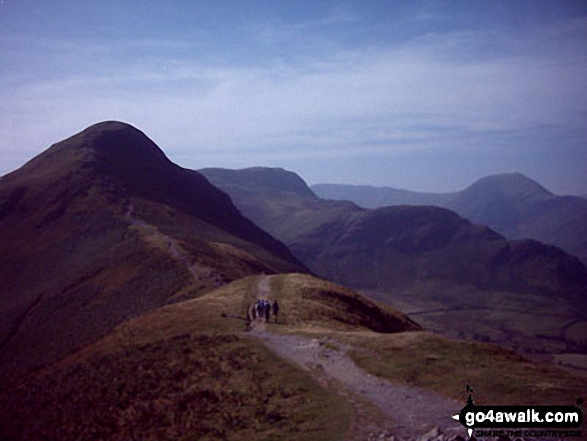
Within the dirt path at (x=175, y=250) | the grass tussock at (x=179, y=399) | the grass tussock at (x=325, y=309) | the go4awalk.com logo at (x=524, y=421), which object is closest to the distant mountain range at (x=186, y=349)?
the grass tussock at (x=179, y=399)

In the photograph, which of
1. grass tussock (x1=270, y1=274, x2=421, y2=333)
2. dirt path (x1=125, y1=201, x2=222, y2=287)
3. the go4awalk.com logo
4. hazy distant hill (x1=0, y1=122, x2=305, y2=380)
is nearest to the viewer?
the go4awalk.com logo

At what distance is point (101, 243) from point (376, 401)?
306 ft

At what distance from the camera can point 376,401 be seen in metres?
22.9

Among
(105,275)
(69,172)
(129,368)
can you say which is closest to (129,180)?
(69,172)

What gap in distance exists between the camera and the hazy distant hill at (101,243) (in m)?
75.2

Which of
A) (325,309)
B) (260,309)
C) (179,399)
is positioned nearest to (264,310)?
(260,309)

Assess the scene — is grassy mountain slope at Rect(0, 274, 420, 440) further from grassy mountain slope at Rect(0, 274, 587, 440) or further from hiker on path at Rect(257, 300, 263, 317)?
hiker on path at Rect(257, 300, 263, 317)

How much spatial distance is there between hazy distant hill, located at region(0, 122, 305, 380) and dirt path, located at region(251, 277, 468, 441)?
3779 centimetres

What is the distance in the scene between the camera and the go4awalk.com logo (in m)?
16.8

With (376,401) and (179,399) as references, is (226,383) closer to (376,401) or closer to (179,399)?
(179,399)

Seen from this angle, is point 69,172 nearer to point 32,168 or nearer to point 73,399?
point 32,168

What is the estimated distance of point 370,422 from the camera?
67.1 feet

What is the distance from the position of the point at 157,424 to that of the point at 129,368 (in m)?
10.3

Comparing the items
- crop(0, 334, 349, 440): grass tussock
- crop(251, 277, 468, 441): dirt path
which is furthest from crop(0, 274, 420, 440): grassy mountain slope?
crop(251, 277, 468, 441): dirt path
